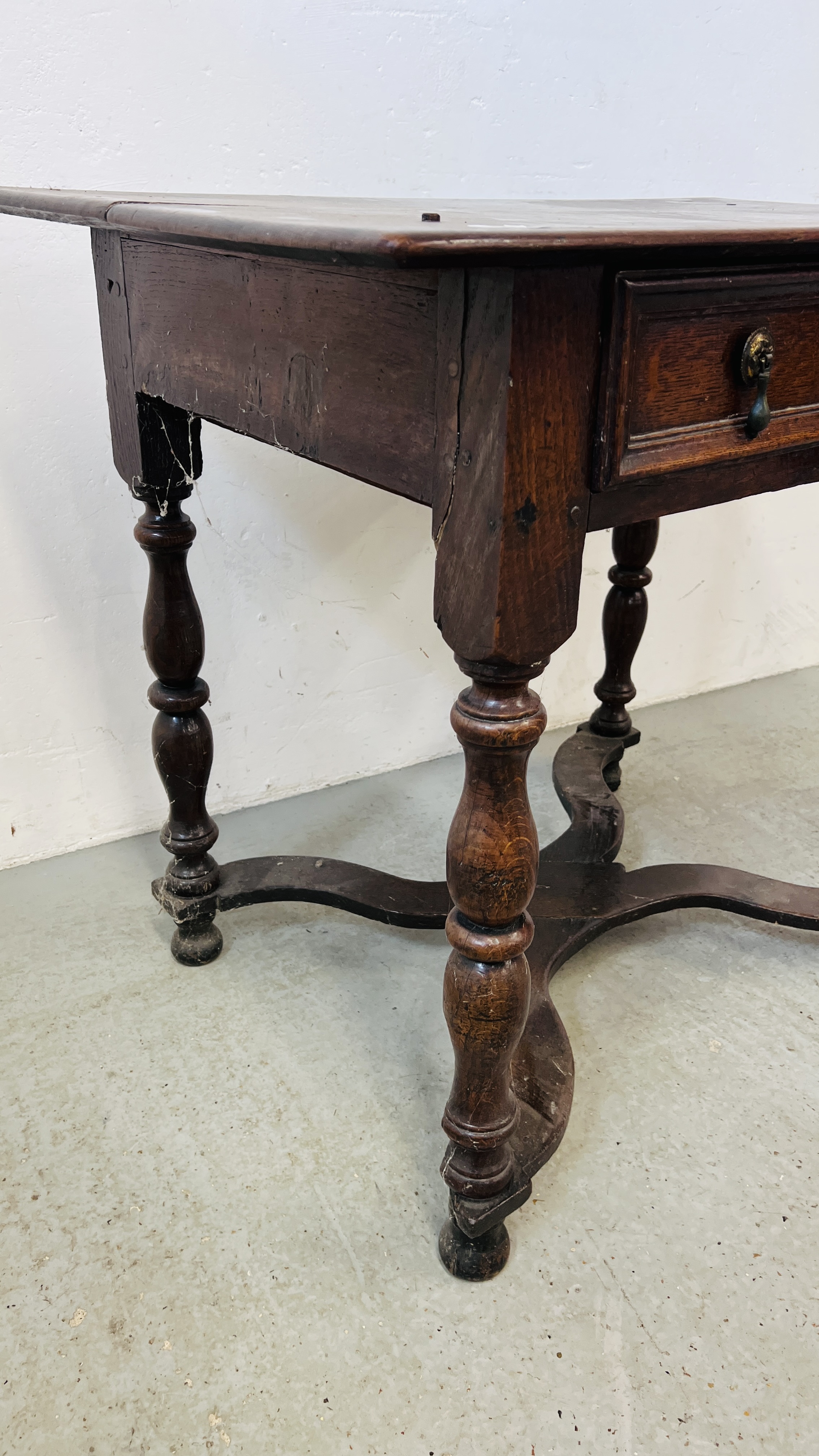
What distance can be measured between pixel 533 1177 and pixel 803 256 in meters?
0.94

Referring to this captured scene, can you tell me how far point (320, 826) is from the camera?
1.85 m

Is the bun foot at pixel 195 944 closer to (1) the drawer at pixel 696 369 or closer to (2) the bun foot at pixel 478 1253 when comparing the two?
(2) the bun foot at pixel 478 1253

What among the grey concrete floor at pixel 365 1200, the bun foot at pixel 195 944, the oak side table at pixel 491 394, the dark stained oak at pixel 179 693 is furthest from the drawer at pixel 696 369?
the bun foot at pixel 195 944

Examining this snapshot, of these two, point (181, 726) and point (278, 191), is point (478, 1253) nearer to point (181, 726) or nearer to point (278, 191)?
point (181, 726)

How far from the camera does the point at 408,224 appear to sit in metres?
0.67

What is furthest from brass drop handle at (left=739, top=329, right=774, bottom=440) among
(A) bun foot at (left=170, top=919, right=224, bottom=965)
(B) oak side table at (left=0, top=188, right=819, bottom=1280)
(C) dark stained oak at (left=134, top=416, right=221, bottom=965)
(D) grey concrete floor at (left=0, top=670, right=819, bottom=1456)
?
(A) bun foot at (left=170, top=919, right=224, bottom=965)

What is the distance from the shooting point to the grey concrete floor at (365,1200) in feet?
2.98

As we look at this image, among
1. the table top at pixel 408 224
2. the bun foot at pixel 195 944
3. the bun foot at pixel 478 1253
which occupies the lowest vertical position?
the bun foot at pixel 195 944

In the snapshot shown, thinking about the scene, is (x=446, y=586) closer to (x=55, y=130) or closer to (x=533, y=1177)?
(x=533, y=1177)

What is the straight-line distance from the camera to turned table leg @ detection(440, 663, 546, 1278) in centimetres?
83

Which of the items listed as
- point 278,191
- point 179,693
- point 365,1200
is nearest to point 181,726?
point 179,693

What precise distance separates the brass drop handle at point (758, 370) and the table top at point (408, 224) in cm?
8

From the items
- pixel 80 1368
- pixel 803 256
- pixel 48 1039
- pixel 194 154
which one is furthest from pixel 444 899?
pixel 194 154

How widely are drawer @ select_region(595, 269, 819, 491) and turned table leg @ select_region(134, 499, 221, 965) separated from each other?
2.26ft
